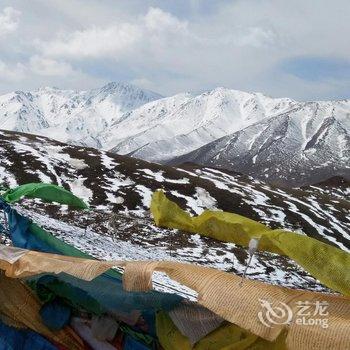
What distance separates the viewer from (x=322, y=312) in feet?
16.9

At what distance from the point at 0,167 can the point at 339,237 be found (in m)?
38.0

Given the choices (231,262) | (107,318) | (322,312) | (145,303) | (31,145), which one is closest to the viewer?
(322,312)

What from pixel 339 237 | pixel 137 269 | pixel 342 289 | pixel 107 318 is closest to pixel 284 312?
pixel 342 289

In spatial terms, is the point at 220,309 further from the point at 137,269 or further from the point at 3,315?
the point at 3,315

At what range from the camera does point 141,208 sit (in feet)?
162

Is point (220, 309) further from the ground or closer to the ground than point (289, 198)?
further from the ground

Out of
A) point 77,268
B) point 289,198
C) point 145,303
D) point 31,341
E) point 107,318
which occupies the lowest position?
point 289,198

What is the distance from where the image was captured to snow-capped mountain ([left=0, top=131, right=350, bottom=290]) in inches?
1276

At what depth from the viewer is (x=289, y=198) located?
70812mm

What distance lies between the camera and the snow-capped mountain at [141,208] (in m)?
32.4

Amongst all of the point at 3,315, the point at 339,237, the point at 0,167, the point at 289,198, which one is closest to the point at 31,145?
the point at 0,167

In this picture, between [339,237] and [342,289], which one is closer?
[342,289]

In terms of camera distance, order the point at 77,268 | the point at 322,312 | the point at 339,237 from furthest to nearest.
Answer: the point at 339,237, the point at 77,268, the point at 322,312

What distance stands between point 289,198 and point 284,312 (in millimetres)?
67412
